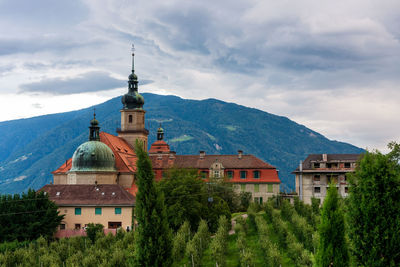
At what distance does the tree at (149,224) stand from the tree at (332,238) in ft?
36.7

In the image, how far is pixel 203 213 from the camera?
213 ft

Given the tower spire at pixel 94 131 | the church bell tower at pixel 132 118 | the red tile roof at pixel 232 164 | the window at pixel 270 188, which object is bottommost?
the window at pixel 270 188

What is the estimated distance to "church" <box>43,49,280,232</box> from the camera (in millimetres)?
72438

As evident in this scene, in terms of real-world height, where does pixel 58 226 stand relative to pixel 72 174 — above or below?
below

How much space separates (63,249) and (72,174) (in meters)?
38.8

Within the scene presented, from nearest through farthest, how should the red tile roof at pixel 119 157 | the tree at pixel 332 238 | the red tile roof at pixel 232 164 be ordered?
the tree at pixel 332 238
the red tile roof at pixel 119 157
the red tile roof at pixel 232 164

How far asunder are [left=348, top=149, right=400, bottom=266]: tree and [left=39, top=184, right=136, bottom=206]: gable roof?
5327cm

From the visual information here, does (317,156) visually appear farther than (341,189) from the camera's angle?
Yes

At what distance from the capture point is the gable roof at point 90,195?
71.8 meters

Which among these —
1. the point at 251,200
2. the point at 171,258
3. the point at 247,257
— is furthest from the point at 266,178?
the point at 171,258

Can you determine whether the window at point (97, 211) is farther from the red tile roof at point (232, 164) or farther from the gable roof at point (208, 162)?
the gable roof at point (208, 162)

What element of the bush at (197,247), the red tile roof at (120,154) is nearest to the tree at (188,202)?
the bush at (197,247)

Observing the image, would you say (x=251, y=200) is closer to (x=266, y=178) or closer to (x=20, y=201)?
(x=266, y=178)

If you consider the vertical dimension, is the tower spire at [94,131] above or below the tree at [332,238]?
above
